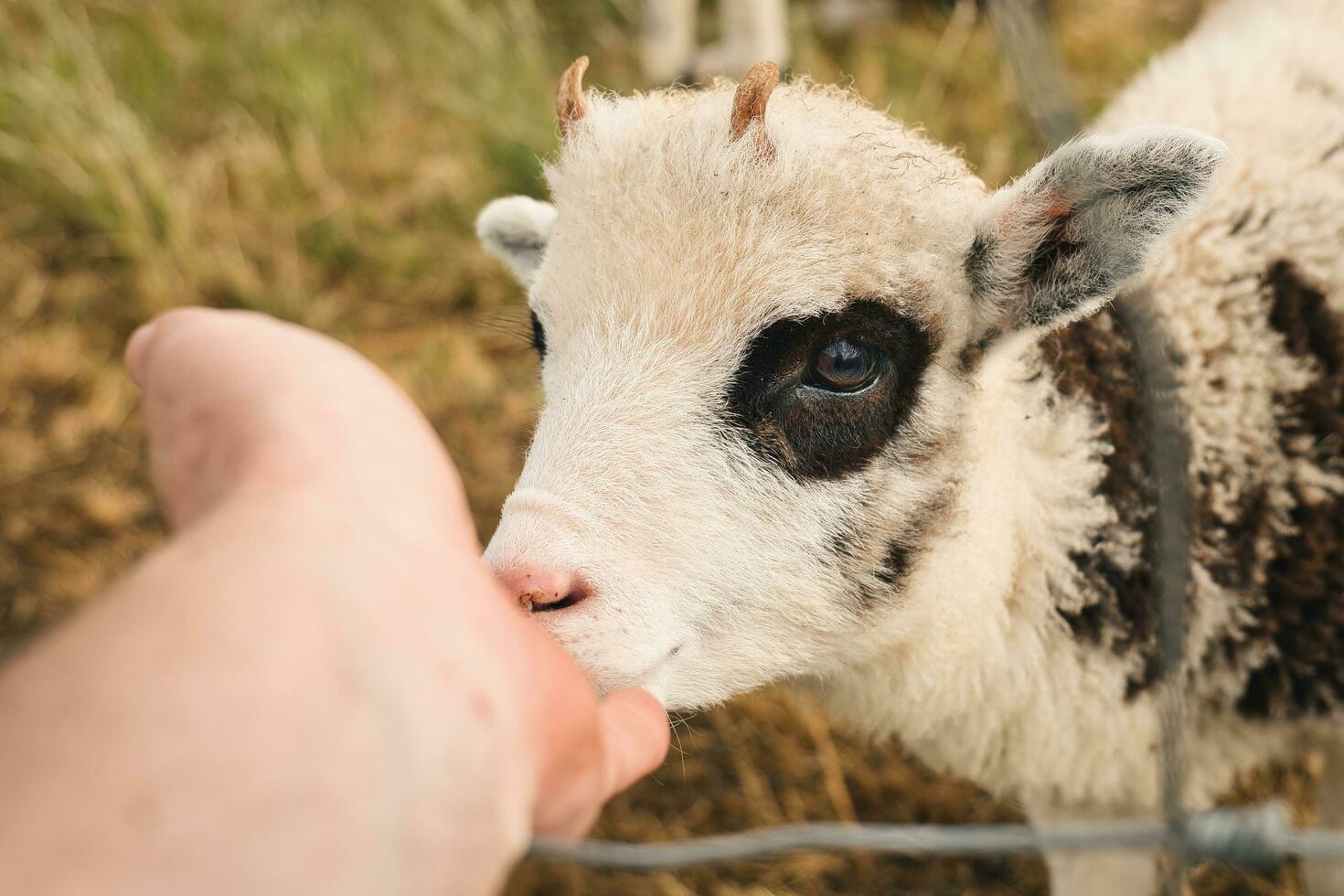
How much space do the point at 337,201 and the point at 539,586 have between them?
4.24m

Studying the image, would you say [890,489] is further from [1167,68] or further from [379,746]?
[1167,68]

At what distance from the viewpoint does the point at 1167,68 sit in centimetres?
288

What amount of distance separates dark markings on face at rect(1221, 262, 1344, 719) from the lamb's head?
0.58 m

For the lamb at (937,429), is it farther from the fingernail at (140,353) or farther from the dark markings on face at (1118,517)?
the fingernail at (140,353)

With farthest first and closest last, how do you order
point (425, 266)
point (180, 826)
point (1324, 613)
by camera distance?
point (425, 266) < point (1324, 613) < point (180, 826)

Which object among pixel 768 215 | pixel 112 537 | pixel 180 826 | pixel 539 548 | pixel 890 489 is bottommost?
pixel 112 537

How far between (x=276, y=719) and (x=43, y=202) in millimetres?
5532

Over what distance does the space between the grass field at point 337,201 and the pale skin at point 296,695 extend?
2387 mm

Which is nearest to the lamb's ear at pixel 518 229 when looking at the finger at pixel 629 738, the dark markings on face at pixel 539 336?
the dark markings on face at pixel 539 336

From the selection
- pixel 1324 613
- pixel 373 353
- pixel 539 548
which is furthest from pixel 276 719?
pixel 373 353

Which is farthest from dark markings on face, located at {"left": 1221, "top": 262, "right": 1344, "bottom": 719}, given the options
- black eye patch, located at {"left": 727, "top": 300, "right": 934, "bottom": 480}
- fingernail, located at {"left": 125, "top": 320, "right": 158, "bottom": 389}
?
fingernail, located at {"left": 125, "top": 320, "right": 158, "bottom": 389}

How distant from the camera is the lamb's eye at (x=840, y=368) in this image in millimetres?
1874

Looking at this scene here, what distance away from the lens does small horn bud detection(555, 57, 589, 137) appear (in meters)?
2.17

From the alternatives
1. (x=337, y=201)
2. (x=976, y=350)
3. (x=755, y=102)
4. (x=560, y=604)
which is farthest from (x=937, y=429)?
(x=337, y=201)
